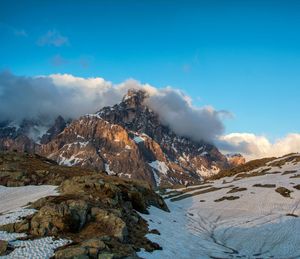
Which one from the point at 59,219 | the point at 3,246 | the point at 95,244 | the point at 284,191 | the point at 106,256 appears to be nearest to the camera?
the point at 106,256

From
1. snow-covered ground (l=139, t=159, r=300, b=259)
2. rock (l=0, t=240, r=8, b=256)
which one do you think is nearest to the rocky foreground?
rock (l=0, t=240, r=8, b=256)

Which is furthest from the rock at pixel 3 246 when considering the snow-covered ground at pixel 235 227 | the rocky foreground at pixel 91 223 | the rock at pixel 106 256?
the snow-covered ground at pixel 235 227

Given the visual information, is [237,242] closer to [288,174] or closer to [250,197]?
[250,197]

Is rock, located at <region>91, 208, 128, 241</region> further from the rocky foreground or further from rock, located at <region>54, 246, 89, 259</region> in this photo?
rock, located at <region>54, 246, 89, 259</region>

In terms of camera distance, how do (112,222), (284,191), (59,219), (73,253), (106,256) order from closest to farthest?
(73,253) → (106,256) → (59,219) → (112,222) → (284,191)

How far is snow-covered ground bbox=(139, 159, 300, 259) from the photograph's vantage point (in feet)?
135

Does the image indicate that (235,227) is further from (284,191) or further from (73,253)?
(73,253)

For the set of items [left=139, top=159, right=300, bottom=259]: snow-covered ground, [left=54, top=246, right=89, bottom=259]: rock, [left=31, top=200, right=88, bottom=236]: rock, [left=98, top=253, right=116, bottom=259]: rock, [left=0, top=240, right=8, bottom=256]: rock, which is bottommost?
[left=139, top=159, right=300, bottom=259]: snow-covered ground

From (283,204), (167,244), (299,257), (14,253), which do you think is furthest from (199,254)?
(283,204)

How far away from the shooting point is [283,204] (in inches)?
2822

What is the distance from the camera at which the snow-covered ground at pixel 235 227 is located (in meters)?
41.0

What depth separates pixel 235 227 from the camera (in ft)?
186

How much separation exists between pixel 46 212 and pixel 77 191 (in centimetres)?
1354

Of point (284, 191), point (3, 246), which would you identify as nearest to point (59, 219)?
point (3, 246)
